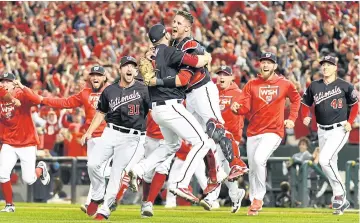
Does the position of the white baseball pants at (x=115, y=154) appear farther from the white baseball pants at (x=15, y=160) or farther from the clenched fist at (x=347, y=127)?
the clenched fist at (x=347, y=127)

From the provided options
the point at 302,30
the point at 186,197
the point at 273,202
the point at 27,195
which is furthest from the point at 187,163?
the point at 302,30

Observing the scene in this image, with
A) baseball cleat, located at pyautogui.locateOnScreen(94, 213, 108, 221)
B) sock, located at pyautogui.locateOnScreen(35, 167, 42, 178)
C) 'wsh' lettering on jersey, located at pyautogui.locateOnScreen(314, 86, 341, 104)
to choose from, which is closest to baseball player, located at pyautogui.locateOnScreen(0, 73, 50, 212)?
sock, located at pyautogui.locateOnScreen(35, 167, 42, 178)

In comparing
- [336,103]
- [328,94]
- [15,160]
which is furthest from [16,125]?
[336,103]

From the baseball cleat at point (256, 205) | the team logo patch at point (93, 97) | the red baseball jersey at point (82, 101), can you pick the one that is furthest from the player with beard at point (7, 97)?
the baseball cleat at point (256, 205)

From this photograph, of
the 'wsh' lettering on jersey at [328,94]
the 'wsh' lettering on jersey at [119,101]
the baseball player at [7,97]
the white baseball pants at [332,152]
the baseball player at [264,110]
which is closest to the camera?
the 'wsh' lettering on jersey at [119,101]

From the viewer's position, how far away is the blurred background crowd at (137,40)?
26.3 metres

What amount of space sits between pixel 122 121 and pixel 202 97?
1.16 meters

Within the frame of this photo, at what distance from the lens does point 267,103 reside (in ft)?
58.9

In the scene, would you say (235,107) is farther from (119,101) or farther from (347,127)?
(119,101)

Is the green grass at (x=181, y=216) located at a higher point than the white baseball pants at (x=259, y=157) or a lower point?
lower

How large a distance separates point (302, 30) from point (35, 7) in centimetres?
976

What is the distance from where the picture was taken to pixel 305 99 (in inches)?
743

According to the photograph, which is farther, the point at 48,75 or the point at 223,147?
the point at 48,75

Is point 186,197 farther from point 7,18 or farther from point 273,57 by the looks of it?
point 7,18
